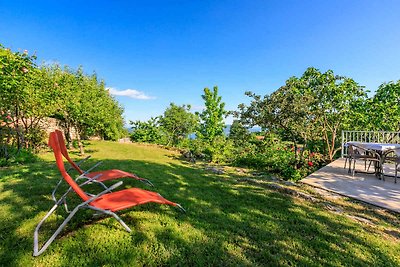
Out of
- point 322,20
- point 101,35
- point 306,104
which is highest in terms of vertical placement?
point 101,35

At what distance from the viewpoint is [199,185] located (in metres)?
4.89

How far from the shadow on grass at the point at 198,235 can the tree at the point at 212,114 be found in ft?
41.1

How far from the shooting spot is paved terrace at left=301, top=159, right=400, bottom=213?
411cm

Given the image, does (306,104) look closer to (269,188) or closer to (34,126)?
(269,188)

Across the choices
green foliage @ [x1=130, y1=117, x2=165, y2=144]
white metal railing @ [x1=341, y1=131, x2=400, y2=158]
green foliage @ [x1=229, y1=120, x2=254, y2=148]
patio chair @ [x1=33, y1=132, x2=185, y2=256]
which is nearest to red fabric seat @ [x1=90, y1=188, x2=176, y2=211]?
patio chair @ [x1=33, y1=132, x2=185, y2=256]

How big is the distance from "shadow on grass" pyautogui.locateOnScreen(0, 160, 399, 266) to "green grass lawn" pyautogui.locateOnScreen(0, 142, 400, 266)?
0.04 ft

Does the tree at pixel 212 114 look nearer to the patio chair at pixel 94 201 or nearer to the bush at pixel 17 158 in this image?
the bush at pixel 17 158

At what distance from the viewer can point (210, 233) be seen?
108 inches

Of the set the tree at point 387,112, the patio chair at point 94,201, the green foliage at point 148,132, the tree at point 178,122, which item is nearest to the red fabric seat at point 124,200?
the patio chair at point 94,201

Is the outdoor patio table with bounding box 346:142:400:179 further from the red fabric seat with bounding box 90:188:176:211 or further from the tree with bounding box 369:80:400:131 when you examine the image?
the red fabric seat with bounding box 90:188:176:211

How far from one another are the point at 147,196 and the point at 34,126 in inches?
378

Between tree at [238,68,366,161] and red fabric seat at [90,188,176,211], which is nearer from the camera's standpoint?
red fabric seat at [90,188,176,211]

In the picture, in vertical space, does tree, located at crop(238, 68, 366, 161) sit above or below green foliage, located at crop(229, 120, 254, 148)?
above

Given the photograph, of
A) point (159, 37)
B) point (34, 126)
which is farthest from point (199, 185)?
point (159, 37)
